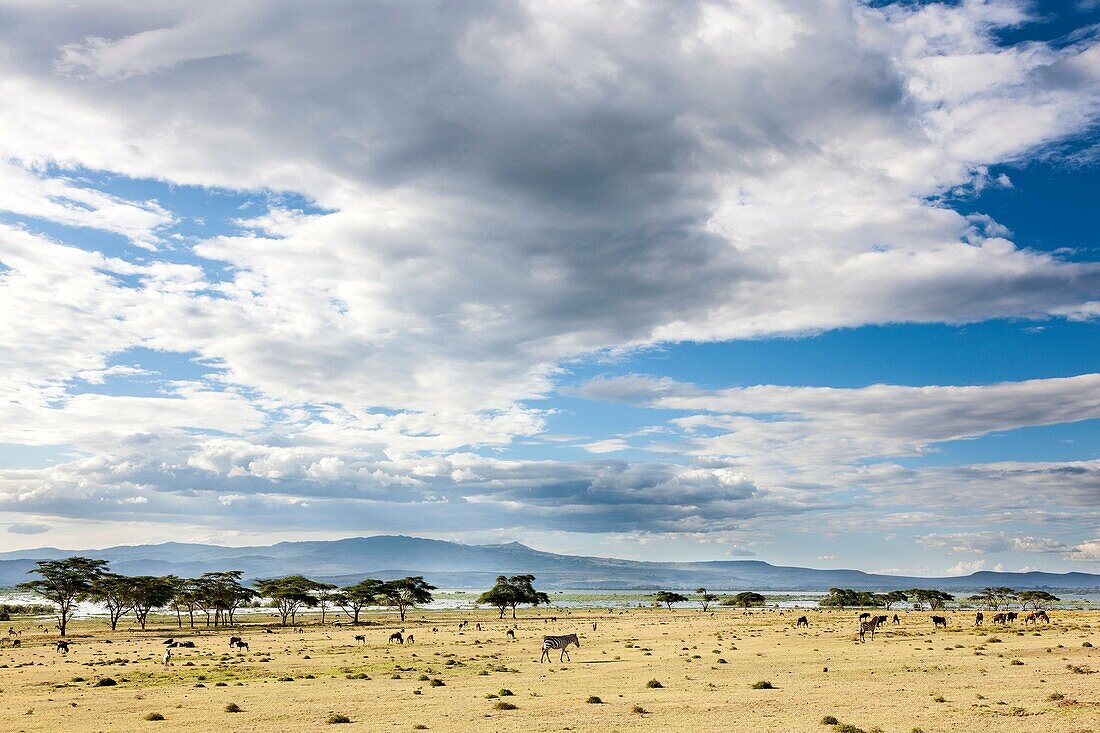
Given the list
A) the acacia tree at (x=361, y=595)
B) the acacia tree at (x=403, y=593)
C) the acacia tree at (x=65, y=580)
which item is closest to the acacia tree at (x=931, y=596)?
the acacia tree at (x=403, y=593)

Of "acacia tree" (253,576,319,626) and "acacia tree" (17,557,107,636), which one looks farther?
"acacia tree" (253,576,319,626)

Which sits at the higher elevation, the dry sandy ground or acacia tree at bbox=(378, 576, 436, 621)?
the dry sandy ground

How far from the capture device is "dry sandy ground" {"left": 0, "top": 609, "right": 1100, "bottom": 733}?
30.1m

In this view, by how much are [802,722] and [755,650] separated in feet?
124

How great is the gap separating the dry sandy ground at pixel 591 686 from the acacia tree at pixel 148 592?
40.1m

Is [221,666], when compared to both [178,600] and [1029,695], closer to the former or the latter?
[1029,695]

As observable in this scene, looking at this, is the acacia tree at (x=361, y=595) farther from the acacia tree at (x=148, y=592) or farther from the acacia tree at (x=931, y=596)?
the acacia tree at (x=931, y=596)

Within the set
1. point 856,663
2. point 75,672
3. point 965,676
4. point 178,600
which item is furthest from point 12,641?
point 965,676

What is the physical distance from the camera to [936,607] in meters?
165

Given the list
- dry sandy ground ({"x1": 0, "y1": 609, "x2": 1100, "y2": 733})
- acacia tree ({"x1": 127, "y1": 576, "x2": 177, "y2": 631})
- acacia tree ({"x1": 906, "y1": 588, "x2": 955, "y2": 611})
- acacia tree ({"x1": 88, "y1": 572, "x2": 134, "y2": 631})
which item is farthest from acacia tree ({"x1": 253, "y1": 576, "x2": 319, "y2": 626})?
acacia tree ({"x1": 906, "y1": 588, "x2": 955, "y2": 611})

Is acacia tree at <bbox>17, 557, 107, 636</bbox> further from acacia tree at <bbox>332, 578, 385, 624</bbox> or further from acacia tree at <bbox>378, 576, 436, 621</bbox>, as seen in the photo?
acacia tree at <bbox>378, 576, 436, 621</bbox>

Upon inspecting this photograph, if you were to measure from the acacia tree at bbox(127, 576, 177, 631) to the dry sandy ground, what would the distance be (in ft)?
132

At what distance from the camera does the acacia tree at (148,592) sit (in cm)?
11769

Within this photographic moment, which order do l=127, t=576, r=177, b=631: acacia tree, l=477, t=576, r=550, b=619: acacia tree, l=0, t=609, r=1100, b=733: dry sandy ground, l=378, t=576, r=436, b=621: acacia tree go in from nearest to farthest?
l=0, t=609, r=1100, b=733: dry sandy ground < l=127, t=576, r=177, b=631: acacia tree < l=378, t=576, r=436, b=621: acacia tree < l=477, t=576, r=550, b=619: acacia tree
